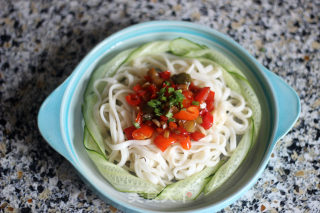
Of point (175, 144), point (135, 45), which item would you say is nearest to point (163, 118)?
point (175, 144)

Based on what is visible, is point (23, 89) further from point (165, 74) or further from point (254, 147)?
point (254, 147)

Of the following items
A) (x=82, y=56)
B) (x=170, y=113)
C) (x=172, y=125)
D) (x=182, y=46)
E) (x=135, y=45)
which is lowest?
(x=82, y=56)

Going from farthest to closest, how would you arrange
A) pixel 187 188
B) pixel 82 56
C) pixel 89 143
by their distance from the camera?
pixel 82 56 → pixel 89 143 → pixel 187 188

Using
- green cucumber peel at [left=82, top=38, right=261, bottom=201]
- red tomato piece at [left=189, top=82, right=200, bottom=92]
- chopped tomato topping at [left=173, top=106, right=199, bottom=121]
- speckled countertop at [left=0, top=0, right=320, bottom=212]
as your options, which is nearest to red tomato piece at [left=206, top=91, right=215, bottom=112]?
red tomato piece at [left=189, top=82, right=200, bottom=92]

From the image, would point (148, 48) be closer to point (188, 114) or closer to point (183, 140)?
point (188, 114)

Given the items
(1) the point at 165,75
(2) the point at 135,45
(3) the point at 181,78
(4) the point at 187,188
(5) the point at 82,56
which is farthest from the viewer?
(5) the point at 82,56

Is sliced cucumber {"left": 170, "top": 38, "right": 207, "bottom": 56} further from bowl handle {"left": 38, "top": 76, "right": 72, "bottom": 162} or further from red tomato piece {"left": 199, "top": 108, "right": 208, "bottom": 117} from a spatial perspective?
bowl handle {"left": 38, "top": 76, "right": 72, "bottom": 162}
